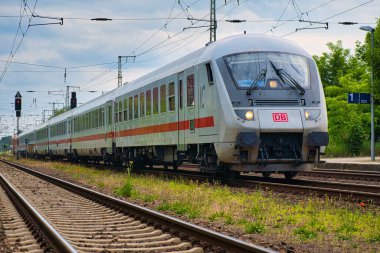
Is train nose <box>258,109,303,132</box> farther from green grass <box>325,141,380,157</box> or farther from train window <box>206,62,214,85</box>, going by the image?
green grass <box>325,141,380,157</box>

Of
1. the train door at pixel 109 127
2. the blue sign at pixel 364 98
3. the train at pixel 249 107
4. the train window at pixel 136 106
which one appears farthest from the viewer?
the train door at pixel 109 127

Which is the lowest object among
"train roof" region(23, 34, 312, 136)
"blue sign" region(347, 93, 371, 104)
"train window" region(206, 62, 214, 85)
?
"train window" region(206, 62, 214, 85)

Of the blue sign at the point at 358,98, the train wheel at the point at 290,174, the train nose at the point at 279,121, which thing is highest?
the blue sign at the point at 358,98

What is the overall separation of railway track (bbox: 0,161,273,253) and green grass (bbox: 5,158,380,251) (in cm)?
88

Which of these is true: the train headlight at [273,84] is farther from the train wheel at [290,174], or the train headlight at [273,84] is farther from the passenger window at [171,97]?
the passenger window at [171,97]

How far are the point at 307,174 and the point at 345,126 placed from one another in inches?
1343

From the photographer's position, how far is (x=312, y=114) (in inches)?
554

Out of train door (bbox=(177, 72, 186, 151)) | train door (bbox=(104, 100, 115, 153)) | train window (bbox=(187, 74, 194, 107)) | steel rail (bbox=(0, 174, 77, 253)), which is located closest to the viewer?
steel rail (bbox=(0, 174, 77, 253))

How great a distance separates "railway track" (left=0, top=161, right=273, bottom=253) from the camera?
21.6 feet

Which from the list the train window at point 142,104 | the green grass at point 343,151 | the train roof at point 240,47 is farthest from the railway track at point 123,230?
the green grass at point 343,151

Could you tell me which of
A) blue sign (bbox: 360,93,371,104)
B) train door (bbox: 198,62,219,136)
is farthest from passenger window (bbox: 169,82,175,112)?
blue sign (bbox: 360,93,371,104)

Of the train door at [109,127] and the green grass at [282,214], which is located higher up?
the train door at [109,127]

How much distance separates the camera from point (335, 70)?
68938 mm

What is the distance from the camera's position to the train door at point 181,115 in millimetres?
16547
